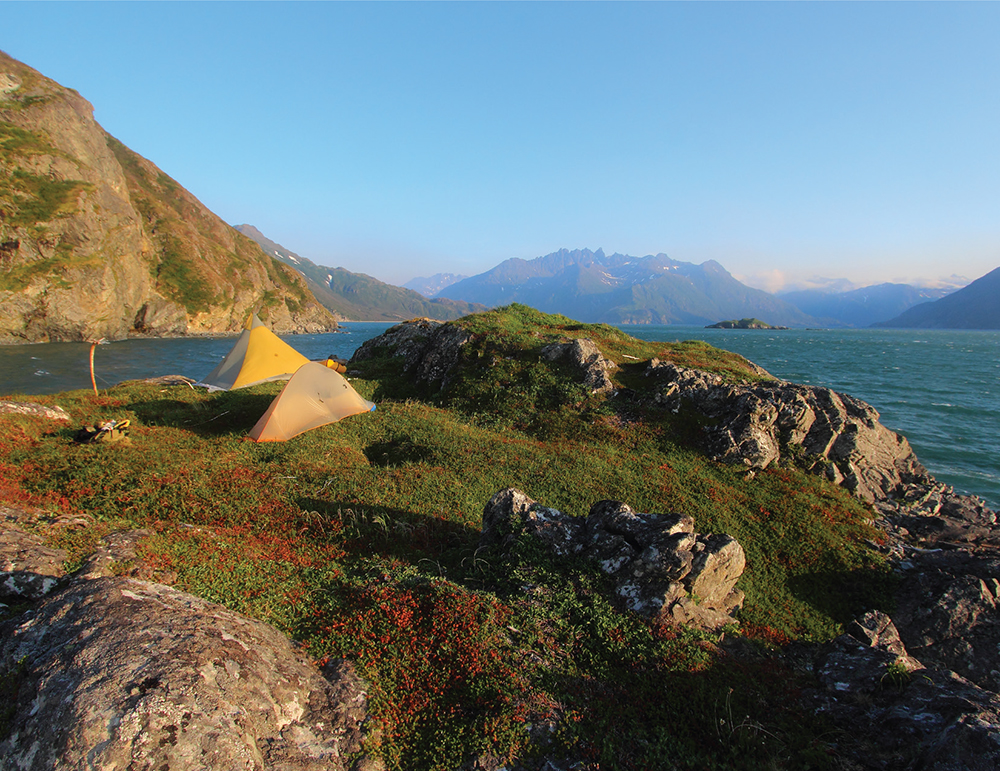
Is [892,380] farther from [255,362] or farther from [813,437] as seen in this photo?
[255,362]

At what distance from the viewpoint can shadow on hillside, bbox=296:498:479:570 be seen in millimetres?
10617

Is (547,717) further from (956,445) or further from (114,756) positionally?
(956,445)

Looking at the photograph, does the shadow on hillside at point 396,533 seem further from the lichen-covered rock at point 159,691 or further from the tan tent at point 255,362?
the tan tent at point 255,362

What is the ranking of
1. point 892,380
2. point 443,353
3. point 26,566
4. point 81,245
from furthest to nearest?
1. point 81,245
2. point 892,380
3. point 443,353
4. point 26,566

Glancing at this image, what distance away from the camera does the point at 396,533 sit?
11.4 meters

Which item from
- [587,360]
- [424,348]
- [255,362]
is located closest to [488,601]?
[587,360]

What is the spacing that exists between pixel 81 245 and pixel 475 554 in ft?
351

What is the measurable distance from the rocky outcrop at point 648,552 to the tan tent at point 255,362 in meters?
17.0

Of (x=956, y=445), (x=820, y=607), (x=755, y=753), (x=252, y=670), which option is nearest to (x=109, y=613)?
(x=252, y=670)

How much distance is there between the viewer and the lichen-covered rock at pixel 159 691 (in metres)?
4.14

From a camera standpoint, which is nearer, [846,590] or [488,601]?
[488,601]

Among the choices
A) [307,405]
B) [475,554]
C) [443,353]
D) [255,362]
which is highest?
[443,353]

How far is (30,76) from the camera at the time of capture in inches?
3575

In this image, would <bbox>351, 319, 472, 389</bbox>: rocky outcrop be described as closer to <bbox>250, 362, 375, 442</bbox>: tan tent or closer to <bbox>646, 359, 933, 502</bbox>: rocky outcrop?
<bbox>250, 362, 375, 442</bbox>: tan tent
